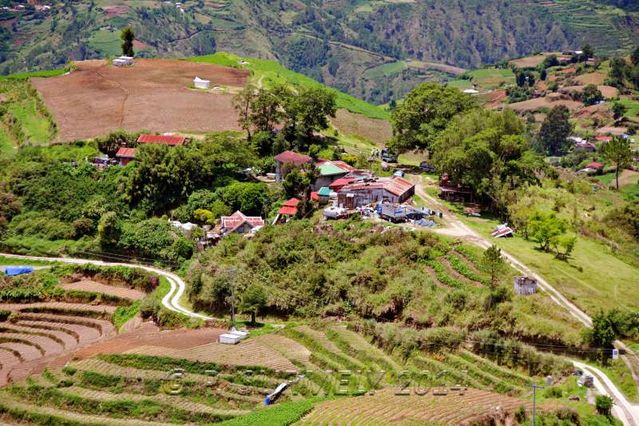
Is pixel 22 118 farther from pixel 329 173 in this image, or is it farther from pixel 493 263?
pixel 493 263

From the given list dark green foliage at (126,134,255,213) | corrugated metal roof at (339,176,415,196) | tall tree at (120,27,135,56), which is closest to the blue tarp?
dark green foliage at (126,134,255,213)

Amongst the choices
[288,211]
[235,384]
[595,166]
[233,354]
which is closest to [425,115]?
[288,211]

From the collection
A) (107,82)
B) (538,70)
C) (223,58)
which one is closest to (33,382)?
(107,82)

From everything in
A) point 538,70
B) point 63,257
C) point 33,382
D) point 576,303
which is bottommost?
point 538,70

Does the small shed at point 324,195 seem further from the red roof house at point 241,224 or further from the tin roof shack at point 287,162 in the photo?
the red roof house at point 241,224

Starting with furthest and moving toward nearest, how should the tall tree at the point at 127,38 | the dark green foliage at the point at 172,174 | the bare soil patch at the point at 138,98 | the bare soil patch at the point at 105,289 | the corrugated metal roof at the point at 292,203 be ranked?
the tall tree at the point at 127,38 < the bare soil patch at the point at 138,98 < the dark green foliage at the point at 172,174 < the corrugated metal roof at the point at 292,203 < the bare soil patch at the point at 105,289

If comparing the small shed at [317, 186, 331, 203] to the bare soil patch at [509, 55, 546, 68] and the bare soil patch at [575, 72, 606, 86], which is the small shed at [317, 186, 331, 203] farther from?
the bare soil patch at [509, 55, 546, 68]

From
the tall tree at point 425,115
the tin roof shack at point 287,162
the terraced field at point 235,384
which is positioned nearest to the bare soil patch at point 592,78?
the tall tree at point 425,115

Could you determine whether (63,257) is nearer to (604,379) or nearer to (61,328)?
(61,328)
